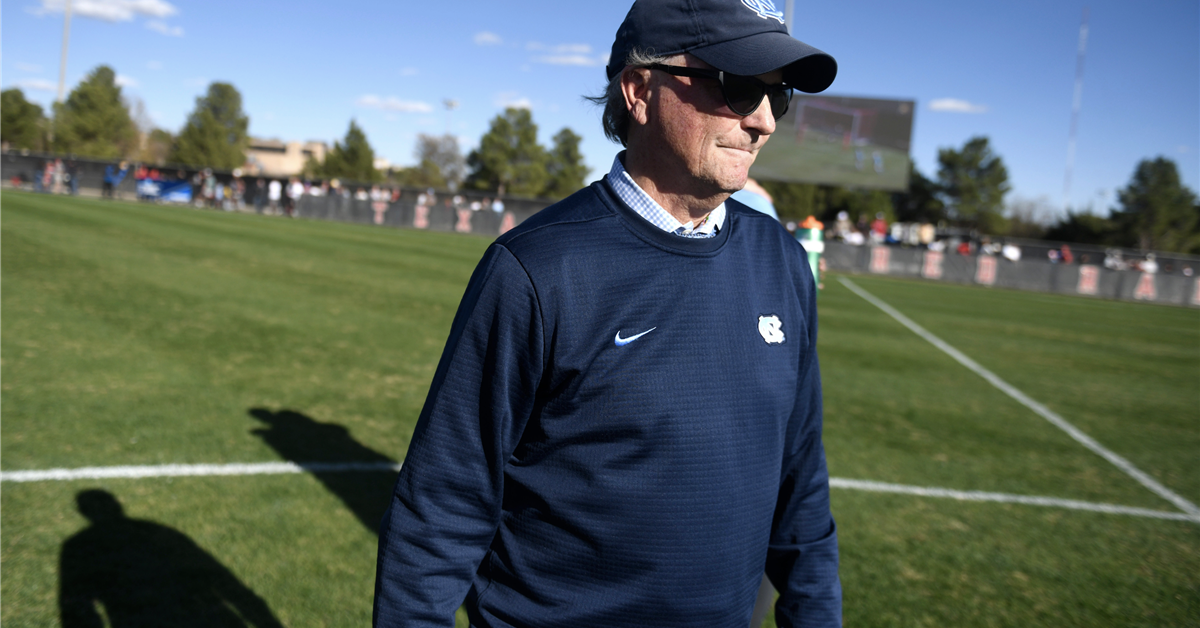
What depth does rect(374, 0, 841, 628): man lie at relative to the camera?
1.51 meters

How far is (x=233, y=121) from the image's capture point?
90.5 meters

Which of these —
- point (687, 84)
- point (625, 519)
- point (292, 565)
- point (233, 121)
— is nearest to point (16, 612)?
point (292, 565)

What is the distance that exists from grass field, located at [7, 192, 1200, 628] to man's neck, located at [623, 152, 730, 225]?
2.68 meters

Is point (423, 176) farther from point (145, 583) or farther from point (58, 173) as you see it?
point (145, 583)

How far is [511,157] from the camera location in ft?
268

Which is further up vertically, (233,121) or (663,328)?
(233,121)

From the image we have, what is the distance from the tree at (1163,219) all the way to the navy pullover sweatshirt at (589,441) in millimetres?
79721

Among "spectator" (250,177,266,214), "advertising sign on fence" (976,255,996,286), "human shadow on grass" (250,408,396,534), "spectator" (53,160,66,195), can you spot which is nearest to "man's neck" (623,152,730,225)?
"human shadow on grass" (250,408,396,534)

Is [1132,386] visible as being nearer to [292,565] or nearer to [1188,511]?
[1188,511]

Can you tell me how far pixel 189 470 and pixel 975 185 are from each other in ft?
282

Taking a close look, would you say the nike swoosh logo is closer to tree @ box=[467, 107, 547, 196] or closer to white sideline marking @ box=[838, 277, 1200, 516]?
white sideline marking @ box=[838, 277, 1200, 516]

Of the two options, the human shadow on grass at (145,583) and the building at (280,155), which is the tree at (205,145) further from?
the human shadow on grass at (145,583)

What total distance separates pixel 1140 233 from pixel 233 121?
→ 96421mm

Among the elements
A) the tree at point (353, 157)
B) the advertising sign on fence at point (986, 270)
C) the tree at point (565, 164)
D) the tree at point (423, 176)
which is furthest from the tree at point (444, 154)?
the advertising sign on fence at point (986, 270)
